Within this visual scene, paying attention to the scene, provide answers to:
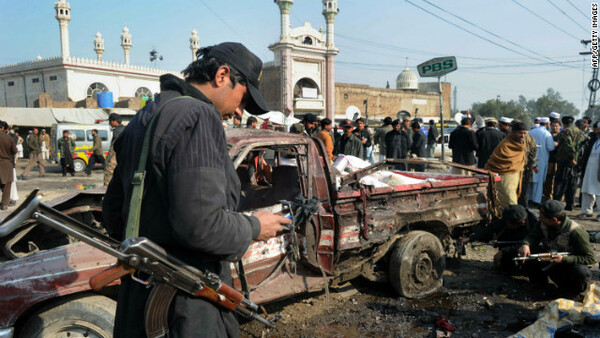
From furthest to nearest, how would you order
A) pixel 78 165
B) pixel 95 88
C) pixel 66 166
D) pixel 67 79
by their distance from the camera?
pixel 95 88
pixel 67 79
pixel 78 165
pixel 66 166

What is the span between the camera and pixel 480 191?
5230 mm

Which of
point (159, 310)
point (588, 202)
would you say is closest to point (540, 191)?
point (588, 202)

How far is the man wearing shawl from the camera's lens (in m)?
6.95

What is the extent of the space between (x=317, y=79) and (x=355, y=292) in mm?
36178

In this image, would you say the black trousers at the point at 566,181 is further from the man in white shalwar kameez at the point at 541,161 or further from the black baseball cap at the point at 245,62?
the black baseball cap at the point at 245,62

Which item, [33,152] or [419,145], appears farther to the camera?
[33,152]

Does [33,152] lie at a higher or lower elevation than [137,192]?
lower

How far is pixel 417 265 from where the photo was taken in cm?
452

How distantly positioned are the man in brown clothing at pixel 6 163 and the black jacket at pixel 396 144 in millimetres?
8377

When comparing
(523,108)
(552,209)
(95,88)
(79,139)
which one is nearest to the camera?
(552,209)

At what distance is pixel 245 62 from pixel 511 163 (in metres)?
6.49

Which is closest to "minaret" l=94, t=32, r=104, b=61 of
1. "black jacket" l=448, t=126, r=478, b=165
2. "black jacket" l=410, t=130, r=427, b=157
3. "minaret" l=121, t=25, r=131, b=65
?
"minaret" l=121, t=25, r=131, b=65

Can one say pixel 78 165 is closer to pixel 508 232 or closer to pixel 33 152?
pixel 33 152

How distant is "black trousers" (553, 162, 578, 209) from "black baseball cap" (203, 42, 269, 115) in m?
9.39
